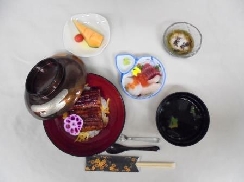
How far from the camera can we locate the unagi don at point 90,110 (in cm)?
95

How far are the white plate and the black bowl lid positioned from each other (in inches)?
9.3

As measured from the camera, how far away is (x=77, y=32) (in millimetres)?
997

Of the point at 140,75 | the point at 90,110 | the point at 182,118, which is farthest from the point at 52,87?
the point at 182,118

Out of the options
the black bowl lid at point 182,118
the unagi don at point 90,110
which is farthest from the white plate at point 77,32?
the black bowl lid at point 182,118

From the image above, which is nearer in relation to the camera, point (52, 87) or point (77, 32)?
point (52, 87)

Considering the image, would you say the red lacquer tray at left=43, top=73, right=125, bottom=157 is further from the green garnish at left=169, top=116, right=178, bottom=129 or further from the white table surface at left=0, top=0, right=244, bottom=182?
the green garnish at left=169, top=116, right=178, bottom=129

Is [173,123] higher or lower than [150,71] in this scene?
lower

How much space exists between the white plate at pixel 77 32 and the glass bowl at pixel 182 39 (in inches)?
6.6

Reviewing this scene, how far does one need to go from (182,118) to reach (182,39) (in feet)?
0.72

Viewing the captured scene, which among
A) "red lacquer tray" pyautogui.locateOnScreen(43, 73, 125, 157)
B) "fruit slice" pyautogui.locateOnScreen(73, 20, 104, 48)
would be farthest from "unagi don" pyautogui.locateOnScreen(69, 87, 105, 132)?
"fruit slice" pyautogui.locateOnScreen(73, 20, 104, 48)

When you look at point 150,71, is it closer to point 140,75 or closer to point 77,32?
point 140,75

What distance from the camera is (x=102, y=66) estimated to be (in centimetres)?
98

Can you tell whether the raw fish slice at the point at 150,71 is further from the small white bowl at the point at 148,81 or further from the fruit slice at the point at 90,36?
the fruit slice at the point at 90,36

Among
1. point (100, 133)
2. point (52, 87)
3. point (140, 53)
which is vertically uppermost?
point (140, 53)
